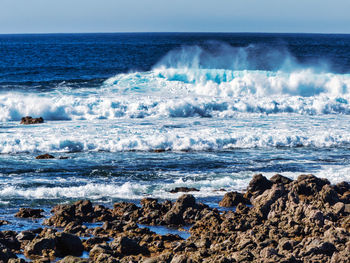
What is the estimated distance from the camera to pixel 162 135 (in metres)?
19.6

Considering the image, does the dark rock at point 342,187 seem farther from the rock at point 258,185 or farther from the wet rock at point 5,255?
the wet rock at point 5,255

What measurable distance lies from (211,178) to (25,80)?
2653 cm

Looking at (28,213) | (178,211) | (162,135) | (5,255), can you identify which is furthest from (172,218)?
(162,135)

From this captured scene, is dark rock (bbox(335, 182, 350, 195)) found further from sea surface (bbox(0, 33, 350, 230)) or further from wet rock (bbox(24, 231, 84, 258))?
wet rock (bbox(24, 231, 84, 258))

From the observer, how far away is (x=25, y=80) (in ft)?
124

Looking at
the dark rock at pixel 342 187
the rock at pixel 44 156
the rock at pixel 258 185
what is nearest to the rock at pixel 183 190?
the rock at pixel 258 185

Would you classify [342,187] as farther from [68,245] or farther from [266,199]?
[68,245]

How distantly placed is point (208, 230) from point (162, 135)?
9.56 metres

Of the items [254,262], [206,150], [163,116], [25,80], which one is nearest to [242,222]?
[254,262]

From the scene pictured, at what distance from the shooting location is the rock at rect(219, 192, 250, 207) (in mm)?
12078

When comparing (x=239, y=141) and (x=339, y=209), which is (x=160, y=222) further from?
(x=239, y=141)

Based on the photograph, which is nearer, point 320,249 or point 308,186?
point 320,249

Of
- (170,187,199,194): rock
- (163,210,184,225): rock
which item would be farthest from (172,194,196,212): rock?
(170,187,199,194): rock

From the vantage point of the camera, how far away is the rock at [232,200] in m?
12.1
